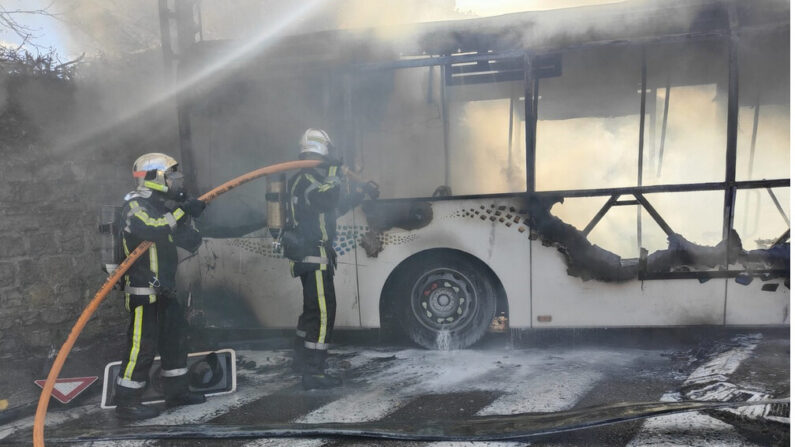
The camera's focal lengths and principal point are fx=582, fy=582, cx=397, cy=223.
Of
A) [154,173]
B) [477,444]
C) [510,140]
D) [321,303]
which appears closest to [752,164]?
[510,140]

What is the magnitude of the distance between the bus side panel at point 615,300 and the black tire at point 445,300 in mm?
488

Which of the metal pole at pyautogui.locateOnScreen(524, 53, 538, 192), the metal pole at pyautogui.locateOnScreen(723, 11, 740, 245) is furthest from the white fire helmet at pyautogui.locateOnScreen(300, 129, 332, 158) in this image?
the metal pole at pyautogui.locateOnScreen(723, 11, 740, 245)

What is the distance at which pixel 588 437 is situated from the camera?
3.36 metres

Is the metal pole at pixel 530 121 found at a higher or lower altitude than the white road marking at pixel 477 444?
higher

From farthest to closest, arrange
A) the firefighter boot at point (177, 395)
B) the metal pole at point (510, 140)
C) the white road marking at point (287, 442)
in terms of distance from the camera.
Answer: the metal pole at point (510, 140) < the firefighter boot at point (177, 395) < the white road marking at point (287, 442)

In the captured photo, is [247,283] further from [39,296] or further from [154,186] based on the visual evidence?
[39,296]

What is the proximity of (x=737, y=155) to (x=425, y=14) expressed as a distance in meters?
7.20

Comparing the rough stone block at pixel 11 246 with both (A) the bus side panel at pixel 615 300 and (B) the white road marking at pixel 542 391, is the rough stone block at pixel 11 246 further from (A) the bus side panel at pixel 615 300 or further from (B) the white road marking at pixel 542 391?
(A) the bus side panel at pixel 615 300

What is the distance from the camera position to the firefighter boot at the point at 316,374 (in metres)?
4.61

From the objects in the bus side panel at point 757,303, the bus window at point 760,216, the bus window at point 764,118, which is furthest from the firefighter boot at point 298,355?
the bus window at point 764,118

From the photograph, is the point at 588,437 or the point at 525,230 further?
the point at 525,230

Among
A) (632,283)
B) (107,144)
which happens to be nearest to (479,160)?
(632,283)

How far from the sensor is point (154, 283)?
4.29 meters

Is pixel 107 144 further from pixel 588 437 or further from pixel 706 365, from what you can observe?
pixel 706 365
